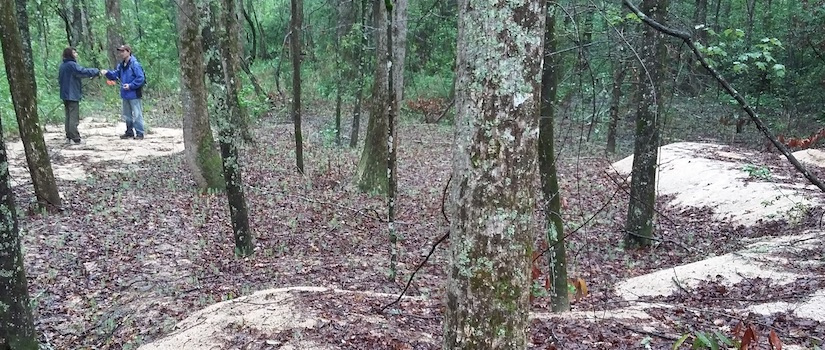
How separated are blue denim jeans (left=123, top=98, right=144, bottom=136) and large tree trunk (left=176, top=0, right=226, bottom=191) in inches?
168

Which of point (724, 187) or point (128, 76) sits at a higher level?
point (128, 76)

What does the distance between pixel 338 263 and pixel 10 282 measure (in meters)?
3.82

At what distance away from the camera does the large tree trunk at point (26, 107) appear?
22.2 feet

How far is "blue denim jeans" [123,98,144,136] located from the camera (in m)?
13.0

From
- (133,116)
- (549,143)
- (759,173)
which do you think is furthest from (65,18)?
(759,173)

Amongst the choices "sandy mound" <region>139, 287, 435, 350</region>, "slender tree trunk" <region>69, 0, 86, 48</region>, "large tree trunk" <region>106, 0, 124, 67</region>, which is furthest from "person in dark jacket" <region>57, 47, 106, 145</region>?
"slender tree trunk" <region>69, 0, 86, 48</region>

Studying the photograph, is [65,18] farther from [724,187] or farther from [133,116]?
[724,187]

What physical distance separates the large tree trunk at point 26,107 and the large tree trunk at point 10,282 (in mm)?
3863

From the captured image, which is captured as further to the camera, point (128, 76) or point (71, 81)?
point (128, 76)

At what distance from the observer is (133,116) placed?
13.4 meters

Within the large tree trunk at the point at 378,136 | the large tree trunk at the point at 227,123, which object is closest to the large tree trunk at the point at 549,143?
the large tree trunk at the point at 227,123

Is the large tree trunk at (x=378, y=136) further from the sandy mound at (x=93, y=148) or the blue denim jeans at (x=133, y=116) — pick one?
the blue denim jeans at (x=133, y=116)

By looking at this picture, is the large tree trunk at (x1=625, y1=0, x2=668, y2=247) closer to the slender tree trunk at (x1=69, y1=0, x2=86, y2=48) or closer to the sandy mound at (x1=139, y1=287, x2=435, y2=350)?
the sandy mound at (x1=139, y1=287, x2=435, y2=350)

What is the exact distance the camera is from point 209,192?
31.4ft
